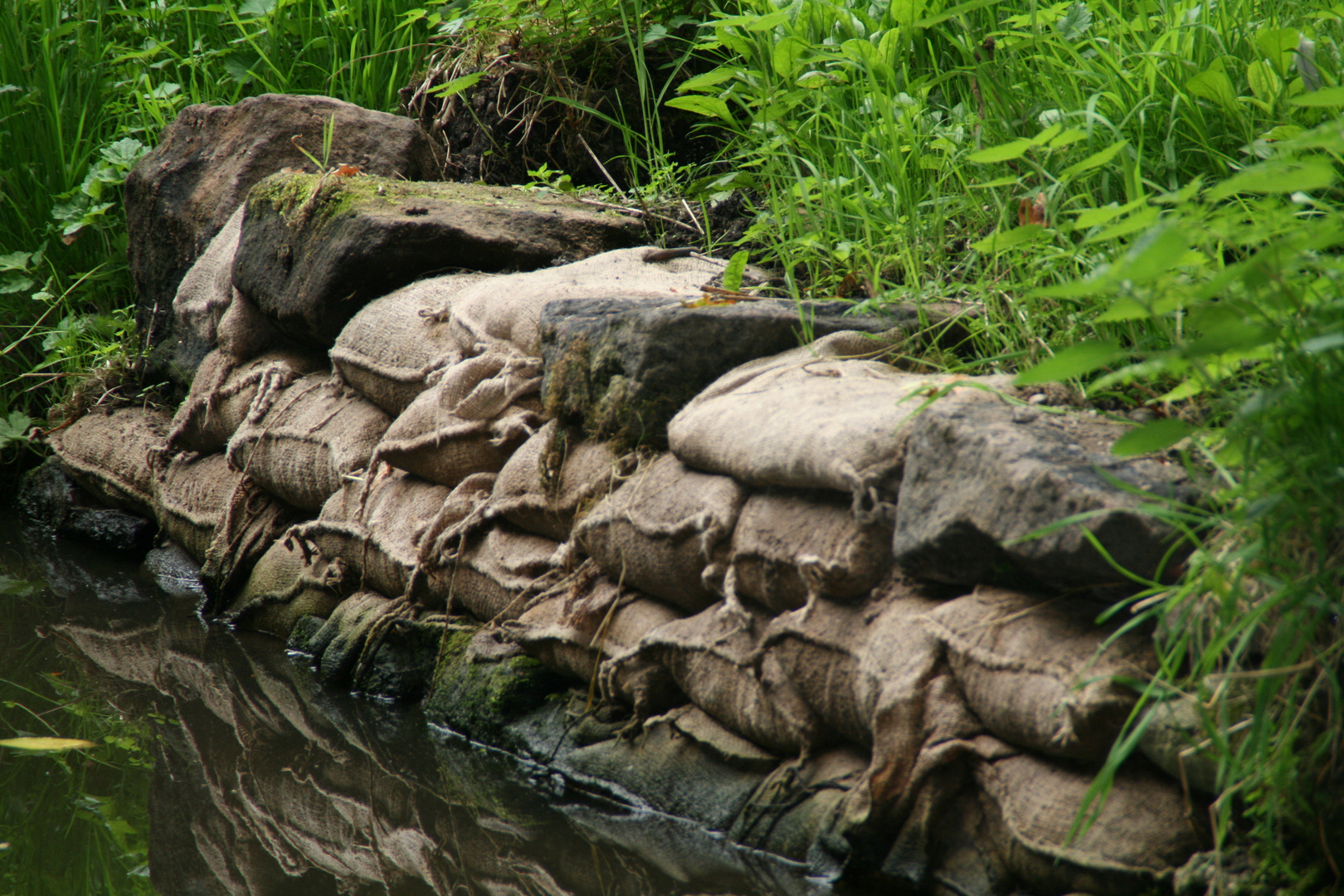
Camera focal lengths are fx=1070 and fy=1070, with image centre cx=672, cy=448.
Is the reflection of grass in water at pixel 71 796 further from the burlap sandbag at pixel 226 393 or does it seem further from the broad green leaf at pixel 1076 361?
the broad green leaf at pixel 1076 361

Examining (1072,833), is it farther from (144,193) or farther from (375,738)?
(144,193)

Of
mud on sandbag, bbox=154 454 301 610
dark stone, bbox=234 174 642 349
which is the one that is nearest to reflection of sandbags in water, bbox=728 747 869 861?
dark stone, bbox=234 174 642 349

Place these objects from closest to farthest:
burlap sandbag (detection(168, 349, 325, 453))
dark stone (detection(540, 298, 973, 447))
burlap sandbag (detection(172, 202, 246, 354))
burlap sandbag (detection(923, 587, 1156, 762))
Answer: burlap sandbag (detection(923, 587, 1156, 762))
dark stone (detection(540, 298, 973, 447))
burlap sandbag (detection(168, 349, 325, 453))
burlap sandbag (detection(172, 202, 246, 354))

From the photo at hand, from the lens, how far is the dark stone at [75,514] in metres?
3.75

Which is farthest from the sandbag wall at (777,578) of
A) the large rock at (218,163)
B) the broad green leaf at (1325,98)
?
the large rock at (218,163)

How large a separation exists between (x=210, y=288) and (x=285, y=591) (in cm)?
135

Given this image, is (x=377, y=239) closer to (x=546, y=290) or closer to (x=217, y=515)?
(x=546, y=290)

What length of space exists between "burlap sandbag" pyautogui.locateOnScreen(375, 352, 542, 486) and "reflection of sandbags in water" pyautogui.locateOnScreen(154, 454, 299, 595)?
76 centimetres

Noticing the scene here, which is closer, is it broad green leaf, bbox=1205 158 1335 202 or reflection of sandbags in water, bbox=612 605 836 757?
broad green leaf, bbox=1205 158 1335 202

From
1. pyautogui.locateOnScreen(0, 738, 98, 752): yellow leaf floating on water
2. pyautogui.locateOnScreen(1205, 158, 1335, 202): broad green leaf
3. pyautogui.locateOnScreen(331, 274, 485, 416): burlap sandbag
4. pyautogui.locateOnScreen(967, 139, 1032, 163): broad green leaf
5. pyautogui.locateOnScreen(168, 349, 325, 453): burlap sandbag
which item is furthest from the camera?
pyautogui.locateOnScreen(168, 349, 325, 453): burlap sandbag

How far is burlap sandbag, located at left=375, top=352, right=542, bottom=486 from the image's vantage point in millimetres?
2447

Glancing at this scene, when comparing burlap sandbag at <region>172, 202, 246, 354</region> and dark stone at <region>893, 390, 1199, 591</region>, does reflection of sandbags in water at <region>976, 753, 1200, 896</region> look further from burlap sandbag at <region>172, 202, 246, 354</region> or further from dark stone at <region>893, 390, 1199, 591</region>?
burlap sandbag at <region>172, 202, 246, 354</region>

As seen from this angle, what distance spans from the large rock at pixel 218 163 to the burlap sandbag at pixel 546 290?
1.33 metres

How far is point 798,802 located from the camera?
5.19 feet
